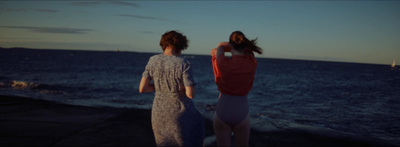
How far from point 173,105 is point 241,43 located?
3.14 ft

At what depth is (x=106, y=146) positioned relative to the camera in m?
4.53

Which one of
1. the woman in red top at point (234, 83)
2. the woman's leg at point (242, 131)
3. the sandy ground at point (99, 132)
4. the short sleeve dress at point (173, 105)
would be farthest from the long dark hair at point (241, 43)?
the sandy ground at point (99, 132)

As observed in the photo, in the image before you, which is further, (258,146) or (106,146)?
(258,146)

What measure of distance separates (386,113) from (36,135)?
1651cm

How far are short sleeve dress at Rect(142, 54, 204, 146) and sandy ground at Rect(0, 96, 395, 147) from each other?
241 cm

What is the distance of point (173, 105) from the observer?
101 inches

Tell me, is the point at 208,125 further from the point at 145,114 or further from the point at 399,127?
the point at 399,127

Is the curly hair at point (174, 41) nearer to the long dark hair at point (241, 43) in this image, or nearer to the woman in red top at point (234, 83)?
the woman in red top at point (234, 83)

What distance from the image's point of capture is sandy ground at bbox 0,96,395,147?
15.6 feet

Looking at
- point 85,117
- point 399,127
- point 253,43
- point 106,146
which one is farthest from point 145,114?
point 399,127

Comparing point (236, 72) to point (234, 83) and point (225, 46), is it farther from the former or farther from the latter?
point (225, 46)

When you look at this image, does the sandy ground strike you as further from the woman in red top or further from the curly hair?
the curly hair

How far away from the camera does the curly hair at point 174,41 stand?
8.07ft

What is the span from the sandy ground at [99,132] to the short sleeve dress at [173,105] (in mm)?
2410
